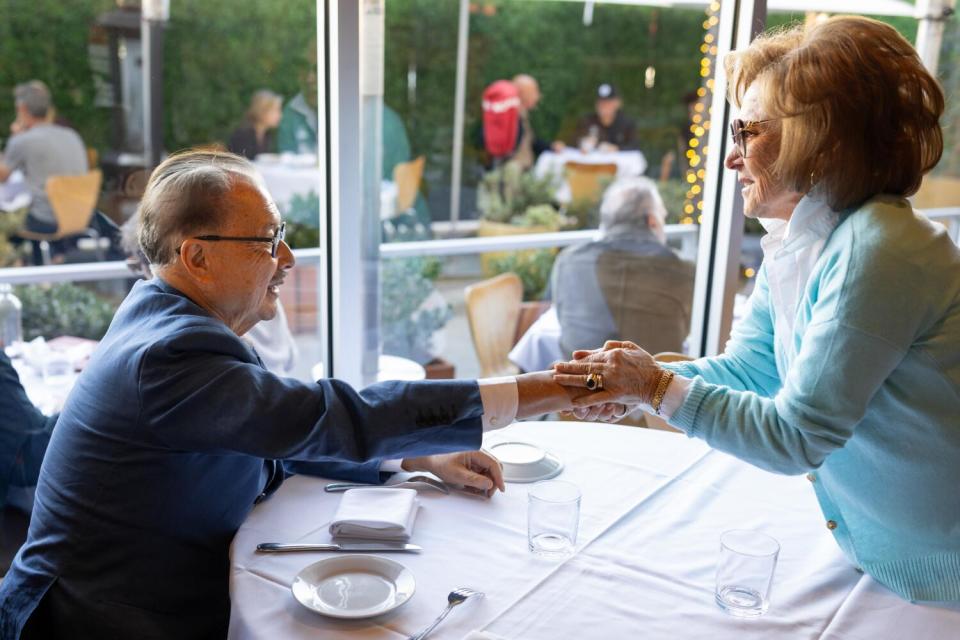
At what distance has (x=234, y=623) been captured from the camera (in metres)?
1.35

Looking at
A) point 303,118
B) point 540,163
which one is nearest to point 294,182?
point 303,118

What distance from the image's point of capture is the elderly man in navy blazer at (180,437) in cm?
148

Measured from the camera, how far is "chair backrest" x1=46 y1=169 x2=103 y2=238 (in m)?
3.55

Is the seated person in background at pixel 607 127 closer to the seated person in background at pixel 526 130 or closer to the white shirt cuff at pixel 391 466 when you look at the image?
the seated person in background at pixel 526 130

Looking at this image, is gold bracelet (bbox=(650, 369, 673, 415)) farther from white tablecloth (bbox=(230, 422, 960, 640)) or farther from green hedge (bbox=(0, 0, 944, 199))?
green hedge (bbox=(0, 0, 944, 199))

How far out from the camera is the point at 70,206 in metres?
3.83

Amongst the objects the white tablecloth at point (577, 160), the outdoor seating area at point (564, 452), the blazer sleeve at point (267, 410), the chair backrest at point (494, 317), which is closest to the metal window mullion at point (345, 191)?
the outdoor seating area at point (564, 452)

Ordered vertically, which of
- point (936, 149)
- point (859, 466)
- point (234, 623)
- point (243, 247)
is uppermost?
point (936, 149)

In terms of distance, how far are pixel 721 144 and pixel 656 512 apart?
217 centimetres

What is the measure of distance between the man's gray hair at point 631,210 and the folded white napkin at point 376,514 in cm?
248

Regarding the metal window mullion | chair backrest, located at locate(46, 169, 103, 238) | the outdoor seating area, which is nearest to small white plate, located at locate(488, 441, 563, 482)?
the outdoor seating area

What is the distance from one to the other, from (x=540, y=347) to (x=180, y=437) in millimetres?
2756

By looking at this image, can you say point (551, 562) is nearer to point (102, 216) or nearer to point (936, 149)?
point (936, 149)

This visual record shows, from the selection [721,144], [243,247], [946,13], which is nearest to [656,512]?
[243,247]
